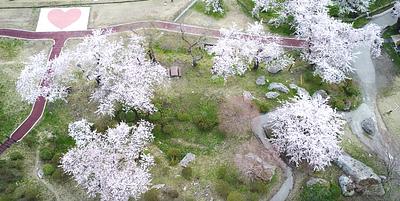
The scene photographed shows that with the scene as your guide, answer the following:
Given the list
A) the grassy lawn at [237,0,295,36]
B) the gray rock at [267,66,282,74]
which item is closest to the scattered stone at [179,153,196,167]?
the gray rock at [267,66,282,74]

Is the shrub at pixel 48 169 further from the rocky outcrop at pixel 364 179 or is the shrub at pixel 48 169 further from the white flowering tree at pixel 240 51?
the rocky outcrop at pixel 364 179

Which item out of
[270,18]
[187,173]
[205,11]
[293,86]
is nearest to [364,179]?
[293,86]

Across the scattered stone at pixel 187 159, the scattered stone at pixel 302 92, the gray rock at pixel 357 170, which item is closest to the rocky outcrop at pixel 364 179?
the gray rock at pixel 357 170

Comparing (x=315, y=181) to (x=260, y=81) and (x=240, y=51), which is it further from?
(x=240, y=51)

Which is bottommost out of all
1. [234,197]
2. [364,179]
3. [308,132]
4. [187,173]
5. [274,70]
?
[234,197]

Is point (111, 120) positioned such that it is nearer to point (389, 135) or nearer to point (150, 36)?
point (150, 36)

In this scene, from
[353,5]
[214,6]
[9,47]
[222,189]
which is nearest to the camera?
[222,189]

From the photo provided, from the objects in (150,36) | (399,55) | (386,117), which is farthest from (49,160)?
(399,55)

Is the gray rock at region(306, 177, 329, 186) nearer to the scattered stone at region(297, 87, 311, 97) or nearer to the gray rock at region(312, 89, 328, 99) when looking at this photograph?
the scattered stone at region(297, 87, 311, 97)
